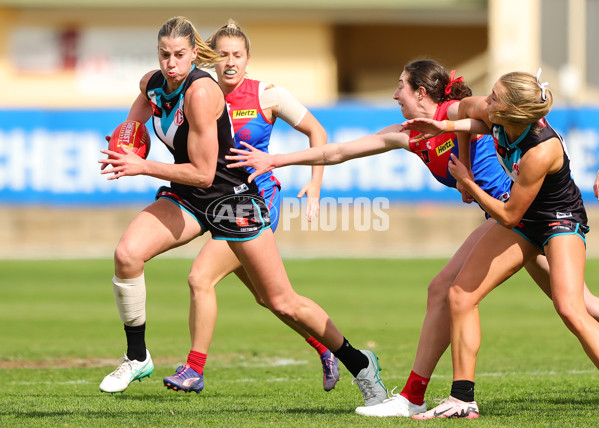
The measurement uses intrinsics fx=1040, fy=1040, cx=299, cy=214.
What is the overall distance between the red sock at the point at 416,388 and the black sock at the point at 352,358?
0.49 meters

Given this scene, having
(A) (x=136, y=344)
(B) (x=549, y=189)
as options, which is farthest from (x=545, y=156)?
(A) (x=136, y=344)

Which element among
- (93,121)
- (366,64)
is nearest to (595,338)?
(93,121)

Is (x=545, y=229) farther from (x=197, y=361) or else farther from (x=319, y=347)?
(x=197, y=361)

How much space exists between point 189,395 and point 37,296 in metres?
7.56

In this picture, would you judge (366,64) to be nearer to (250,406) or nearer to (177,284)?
(177,284)

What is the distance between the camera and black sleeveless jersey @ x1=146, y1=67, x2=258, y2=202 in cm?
650

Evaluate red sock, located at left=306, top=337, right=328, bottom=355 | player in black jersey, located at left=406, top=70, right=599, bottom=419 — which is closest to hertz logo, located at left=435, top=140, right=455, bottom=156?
player in black jersey, located at left=406, top=70, right=599, bottom=419

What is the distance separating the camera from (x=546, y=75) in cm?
2444

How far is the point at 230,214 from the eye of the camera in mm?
6648

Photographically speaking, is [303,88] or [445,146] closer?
[445,146]

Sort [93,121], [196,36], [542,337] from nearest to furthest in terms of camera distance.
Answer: [196,36], [542,337], [93,121]

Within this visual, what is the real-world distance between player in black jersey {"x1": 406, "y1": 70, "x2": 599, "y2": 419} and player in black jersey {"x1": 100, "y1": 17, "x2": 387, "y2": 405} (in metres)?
0.88

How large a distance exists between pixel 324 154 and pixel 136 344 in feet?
5.89

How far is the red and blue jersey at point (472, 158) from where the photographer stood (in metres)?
6.45
